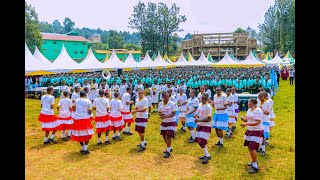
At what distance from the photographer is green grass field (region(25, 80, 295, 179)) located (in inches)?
284

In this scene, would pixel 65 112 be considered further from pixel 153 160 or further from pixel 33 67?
pixel 33 67

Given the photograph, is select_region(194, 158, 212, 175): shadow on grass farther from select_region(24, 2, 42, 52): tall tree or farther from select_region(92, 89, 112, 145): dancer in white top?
select_region(24, 2, 42, 52): tall tree

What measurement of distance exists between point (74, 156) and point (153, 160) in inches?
102

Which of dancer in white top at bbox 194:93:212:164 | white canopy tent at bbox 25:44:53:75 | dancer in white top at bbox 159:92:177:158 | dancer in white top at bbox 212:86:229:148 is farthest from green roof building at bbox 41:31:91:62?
dancer in white top at bbox 194:93:212:164

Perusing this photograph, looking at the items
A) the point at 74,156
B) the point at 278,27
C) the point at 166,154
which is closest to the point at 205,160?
the point at 166,154

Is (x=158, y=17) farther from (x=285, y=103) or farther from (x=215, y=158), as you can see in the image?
(x=215, y=158)

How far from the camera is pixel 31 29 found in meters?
46.1

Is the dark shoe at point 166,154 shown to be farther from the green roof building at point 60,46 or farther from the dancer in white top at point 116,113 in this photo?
the green roof building at point 60,46

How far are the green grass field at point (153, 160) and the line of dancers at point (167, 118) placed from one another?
31 cm

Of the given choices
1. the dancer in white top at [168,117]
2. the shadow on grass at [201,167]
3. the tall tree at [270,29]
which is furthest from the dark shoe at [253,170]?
the tall tree at [270,29]

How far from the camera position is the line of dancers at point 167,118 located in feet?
23.4

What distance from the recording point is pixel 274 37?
203 ft

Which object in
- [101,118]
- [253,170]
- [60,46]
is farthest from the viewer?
[60,46]
